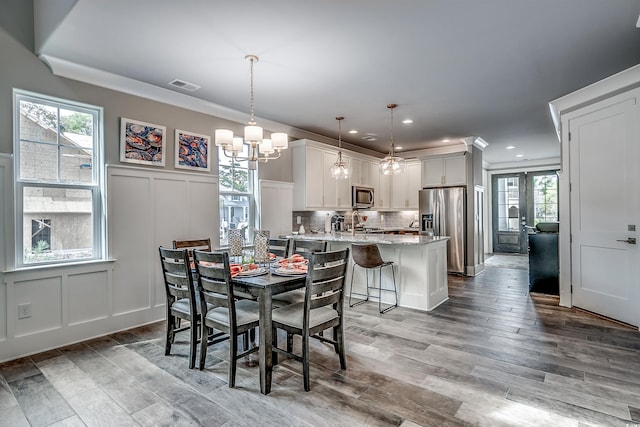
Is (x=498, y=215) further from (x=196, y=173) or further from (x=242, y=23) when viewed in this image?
(x=242, y=23)

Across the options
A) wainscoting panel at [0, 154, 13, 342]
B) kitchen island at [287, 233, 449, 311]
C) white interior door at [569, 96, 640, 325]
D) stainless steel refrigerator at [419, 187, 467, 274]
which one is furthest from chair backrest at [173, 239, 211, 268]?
white interior door at [569, 96, 640, 325]

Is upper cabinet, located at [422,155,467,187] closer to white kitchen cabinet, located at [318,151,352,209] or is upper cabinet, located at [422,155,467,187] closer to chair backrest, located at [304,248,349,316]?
white kitchen cabinet, located at [318,151,352,209]

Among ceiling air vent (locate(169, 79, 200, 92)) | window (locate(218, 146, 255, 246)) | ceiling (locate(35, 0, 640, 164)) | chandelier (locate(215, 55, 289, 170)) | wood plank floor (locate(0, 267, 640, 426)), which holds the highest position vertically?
ceiling air vent (locate(169, 79, 200, 92))

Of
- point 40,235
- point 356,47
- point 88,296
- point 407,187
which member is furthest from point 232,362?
point 407,187

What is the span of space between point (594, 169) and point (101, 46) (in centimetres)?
528

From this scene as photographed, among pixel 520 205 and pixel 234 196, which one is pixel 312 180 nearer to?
pixel 234 196

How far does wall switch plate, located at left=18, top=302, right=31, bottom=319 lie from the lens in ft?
9.53

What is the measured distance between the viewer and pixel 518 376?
2453 mm

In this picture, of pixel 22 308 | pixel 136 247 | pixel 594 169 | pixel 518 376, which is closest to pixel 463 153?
pixel 594 169

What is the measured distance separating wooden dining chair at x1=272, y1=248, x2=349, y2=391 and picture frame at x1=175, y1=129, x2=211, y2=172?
8.12ft

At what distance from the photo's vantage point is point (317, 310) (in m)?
2.59

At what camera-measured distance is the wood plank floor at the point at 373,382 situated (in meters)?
2.00

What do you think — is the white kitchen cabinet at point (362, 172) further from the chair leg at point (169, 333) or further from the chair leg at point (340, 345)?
the chair leg at point (169, 333)

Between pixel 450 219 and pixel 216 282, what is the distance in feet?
17.5
